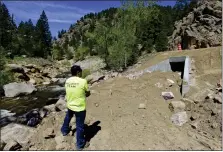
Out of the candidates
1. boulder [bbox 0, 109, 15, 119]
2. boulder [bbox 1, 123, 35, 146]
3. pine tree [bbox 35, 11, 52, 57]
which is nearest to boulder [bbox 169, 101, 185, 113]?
boulder [bbox 1, 123, 35, 146]

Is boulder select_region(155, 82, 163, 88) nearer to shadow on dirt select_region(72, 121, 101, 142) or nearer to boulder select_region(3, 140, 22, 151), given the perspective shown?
shadow on dirt select_region(72, 121, 101, 142)

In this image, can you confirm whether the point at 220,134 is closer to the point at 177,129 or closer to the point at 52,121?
the point at 177,129

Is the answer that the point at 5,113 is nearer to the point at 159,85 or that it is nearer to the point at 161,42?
the point at 159,85

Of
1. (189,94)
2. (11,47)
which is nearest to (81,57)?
(11,47)

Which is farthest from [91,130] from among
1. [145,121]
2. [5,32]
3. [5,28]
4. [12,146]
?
[5,28]

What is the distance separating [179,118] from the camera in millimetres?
10148

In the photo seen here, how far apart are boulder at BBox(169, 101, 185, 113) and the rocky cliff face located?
18.3m

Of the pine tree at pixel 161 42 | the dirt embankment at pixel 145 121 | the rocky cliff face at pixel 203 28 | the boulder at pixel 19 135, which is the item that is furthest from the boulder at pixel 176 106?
the pine tree at pixel 161 42

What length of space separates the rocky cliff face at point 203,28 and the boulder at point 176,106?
18.3 m

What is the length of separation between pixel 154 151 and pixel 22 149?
4438mm

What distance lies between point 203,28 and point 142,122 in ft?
75.5

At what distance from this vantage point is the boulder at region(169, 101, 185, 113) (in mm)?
11080

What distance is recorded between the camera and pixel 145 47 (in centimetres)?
3997

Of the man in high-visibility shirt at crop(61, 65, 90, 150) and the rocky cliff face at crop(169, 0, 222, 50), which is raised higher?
the rocky cliff face at crop(169, 0, 222, 50)
